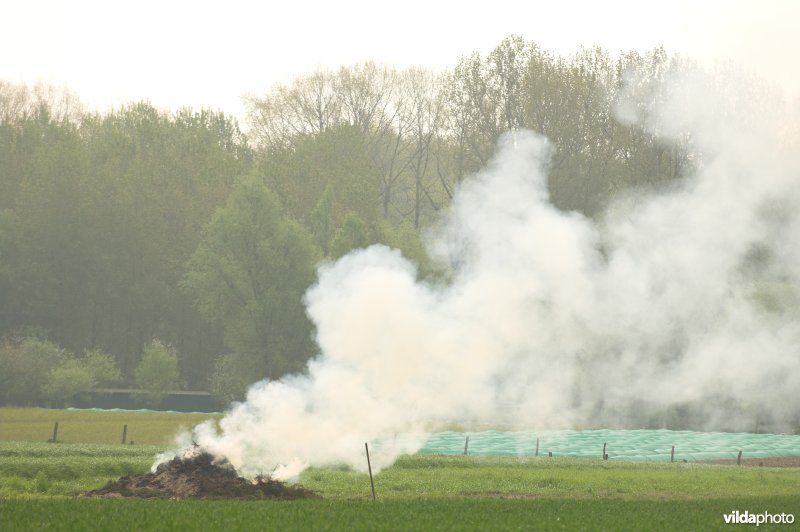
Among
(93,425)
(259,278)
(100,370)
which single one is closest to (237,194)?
(259,278)

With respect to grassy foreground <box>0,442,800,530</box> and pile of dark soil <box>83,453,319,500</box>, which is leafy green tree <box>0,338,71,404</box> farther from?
pile of dark soil <box>83,453,319,500</box>

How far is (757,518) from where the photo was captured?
30.2 meters

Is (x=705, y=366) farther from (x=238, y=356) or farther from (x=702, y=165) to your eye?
(x=238, y=356)

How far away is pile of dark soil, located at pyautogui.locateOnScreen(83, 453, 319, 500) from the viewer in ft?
112

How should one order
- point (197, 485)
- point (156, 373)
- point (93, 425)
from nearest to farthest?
point (197, 485) < point (93, 425) < point (156, 373)

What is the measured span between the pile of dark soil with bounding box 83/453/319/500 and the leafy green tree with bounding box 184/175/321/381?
44869 mm

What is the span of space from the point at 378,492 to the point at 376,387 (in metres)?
3.69

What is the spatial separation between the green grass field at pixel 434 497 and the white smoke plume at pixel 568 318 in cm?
253

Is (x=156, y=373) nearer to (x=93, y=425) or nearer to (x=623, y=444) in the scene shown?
(x=93, y=425)

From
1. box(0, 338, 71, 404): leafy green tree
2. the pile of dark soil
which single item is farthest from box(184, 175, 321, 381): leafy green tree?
the pile of dark soil

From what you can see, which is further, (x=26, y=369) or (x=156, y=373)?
(x=156, y=373)

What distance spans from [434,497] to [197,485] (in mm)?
7927

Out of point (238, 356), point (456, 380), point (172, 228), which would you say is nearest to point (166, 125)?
point (172, 228)

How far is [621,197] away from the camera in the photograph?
75.2m
